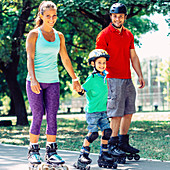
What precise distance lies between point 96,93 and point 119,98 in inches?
25.1

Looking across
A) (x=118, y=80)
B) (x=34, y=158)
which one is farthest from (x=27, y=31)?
(x=34, y=158)

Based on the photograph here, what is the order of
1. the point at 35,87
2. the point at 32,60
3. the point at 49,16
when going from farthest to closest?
the point at 49,16, the point at 32,60, the point at 35,87

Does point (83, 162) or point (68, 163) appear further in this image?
point (68, 163)

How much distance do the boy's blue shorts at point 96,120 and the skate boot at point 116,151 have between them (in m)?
0.51

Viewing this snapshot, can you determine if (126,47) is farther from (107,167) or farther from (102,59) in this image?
(107,167)

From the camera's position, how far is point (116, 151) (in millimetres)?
5727

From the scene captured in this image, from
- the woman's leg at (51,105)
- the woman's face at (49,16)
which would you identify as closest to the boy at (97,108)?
the woman's leg at (51,105)

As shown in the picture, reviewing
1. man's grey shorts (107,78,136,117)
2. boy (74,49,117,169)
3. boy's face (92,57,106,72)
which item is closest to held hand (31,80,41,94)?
boy (74,49,117,169)

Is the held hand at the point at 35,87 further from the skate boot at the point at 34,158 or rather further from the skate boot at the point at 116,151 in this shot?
the skate boot at the point at 116,151

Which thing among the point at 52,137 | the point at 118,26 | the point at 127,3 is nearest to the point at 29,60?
the point at 52,137

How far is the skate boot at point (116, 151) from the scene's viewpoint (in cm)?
568

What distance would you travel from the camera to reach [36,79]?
16.3 feet

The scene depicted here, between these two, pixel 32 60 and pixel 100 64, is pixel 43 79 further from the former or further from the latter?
pixel 100 64

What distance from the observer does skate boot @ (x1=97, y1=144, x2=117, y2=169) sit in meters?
5.30
